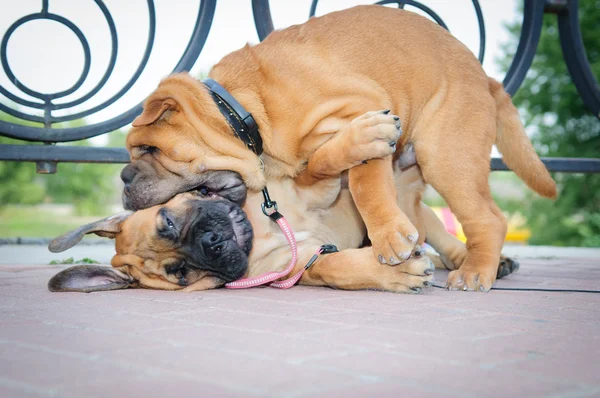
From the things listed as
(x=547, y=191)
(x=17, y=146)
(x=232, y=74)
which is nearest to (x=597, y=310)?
(x=547, y=191)

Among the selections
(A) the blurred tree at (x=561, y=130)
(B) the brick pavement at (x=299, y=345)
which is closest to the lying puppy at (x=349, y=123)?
(B) the brick pavement at (x=299, y=345)

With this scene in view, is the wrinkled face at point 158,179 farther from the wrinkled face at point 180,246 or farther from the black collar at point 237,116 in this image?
the black collar at point 237,116

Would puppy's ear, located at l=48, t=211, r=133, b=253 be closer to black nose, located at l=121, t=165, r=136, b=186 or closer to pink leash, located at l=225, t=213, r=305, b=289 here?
black nose, located at l=121, t=165, r=136, b=186

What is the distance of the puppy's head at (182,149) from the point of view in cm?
328

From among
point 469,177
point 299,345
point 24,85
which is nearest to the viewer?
point 299,345

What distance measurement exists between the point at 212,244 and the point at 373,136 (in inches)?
37.1

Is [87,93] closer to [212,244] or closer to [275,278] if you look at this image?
[212,244]

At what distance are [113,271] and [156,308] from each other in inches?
28.0

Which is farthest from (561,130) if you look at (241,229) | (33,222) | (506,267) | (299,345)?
(33,222)

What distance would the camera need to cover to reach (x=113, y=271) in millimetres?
3168

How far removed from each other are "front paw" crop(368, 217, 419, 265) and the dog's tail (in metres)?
1.12

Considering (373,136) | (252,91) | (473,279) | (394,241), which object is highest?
(252,91)

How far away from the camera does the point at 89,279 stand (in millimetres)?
3094

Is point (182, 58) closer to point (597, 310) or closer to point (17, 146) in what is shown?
point (17, 146)
